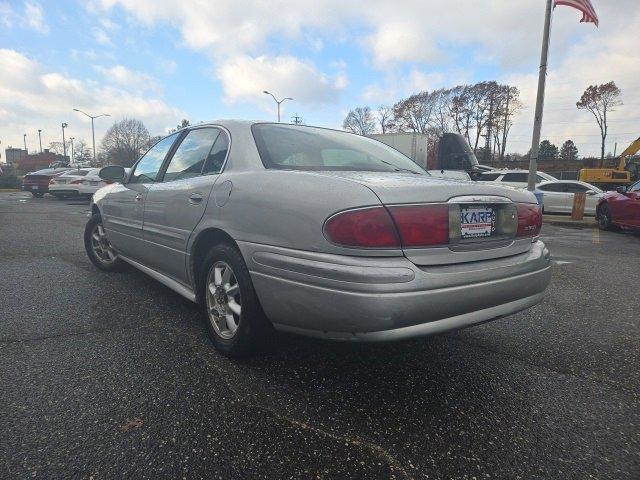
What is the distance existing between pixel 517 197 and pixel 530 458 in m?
1.36

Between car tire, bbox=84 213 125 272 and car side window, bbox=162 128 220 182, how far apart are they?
5.34ft

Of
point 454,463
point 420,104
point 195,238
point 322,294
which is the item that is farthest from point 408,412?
point 420,104

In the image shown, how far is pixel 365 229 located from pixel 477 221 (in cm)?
67

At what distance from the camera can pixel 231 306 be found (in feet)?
8.13

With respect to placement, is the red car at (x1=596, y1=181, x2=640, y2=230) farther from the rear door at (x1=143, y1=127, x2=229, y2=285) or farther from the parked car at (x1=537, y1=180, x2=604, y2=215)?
the rear door at (x1=143, y1=127, x2=229, y2=285)

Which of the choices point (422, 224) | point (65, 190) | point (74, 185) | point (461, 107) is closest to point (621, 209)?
point (422, 224)

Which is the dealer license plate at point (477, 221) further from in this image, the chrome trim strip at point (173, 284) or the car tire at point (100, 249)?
the car tire at point (100, 249)

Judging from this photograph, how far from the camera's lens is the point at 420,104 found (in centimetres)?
6775

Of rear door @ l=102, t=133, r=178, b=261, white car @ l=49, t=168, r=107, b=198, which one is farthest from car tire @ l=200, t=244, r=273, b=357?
white car @ l=49, t=168, r=107, b=198

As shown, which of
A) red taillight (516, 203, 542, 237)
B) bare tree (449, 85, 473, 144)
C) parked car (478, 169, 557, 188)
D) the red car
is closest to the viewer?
red taillight (516, 203, 542, 237)

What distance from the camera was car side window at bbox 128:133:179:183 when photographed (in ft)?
11.8

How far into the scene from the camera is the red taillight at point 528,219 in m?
2.38

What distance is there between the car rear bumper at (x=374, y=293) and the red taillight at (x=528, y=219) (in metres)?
0.28

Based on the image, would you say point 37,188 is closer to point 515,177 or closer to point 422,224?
point 515,177
